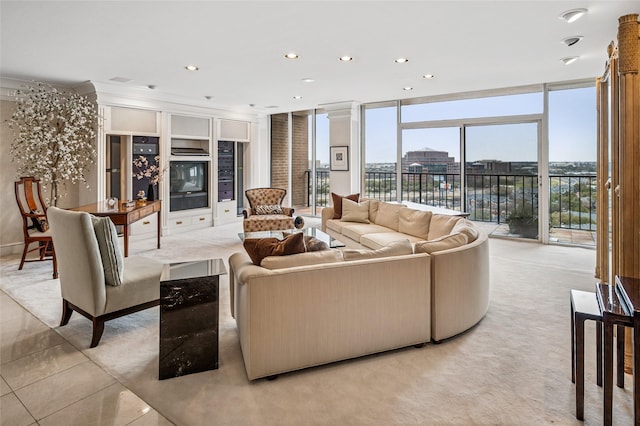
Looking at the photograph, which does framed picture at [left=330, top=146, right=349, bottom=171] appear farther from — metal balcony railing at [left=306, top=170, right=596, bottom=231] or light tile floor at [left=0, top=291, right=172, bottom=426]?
light tile floor at [left=0, top=291, right=172, bottom=426]

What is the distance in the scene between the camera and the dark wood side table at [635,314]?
1630 millimetres

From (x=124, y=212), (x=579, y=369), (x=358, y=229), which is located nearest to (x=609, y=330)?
(x=579, y=369)

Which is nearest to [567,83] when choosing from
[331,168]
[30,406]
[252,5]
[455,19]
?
[455,19]

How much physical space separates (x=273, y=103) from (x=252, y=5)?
453 centimetres

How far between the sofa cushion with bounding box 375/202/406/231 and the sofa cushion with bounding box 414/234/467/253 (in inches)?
81.5

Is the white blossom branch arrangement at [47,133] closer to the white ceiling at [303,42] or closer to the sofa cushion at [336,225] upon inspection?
the white ceiling at [303,42]

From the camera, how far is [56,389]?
2.15 m

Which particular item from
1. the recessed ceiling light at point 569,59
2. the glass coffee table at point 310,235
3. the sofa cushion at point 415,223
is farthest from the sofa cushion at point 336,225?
the recessed ceiling light at point 569,59

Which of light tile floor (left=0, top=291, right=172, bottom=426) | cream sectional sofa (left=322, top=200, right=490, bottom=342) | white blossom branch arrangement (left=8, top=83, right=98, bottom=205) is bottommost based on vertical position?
light tile floor (left=0, top=291, right=172, bottom=426)

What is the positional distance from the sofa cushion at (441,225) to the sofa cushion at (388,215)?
2.25 feet

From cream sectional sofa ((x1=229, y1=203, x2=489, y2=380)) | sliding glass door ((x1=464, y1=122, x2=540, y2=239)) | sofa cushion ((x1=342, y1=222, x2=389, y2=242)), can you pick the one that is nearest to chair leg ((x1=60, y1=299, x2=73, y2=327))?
cream sectional sofa ((x1=229, y1=203, x2=489, y2=380))

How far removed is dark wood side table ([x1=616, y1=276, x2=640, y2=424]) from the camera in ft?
5.35

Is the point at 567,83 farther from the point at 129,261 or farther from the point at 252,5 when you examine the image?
the point at 129,261

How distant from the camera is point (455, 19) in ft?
10.5
